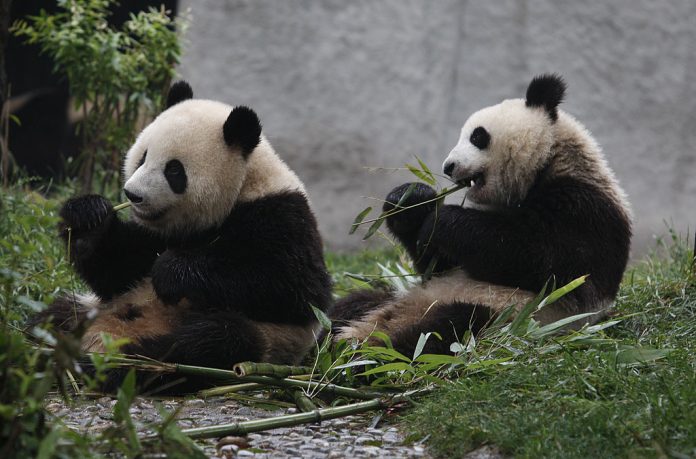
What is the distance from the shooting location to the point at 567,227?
4.45 meters

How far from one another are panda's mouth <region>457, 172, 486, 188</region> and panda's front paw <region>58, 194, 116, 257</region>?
1865 millimetres

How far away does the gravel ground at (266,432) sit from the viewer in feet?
9.90

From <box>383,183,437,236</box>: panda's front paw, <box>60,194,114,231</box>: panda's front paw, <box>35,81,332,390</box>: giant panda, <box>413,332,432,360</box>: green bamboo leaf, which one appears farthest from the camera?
<box>383,183,437,236</box>: panda's front paw

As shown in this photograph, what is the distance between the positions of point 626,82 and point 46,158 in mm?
7709

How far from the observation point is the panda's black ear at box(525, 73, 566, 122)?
4.80 metres

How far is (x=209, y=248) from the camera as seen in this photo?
4.14m

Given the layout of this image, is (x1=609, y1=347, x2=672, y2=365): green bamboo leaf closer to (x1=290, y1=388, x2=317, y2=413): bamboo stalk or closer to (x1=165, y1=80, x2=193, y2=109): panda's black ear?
(x1=290, y1=388, x2=317, y2=413): bamboo stalk

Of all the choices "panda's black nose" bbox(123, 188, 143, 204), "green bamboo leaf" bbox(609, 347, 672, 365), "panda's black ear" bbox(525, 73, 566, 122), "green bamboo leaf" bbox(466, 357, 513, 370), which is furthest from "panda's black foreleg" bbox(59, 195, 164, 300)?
"green bamboo leaf" bbox(609, 347, 672, 365)

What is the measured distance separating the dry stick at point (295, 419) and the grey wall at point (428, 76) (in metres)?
6.35

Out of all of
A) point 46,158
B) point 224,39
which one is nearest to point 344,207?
point 224,39

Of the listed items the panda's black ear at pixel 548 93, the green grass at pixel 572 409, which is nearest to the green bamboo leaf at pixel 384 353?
the green grass at pixel 572 409

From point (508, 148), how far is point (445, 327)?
1.10 m

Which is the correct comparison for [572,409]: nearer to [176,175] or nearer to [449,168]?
[449,168]

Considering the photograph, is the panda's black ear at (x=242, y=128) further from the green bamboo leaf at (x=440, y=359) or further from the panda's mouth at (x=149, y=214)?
the green bamboo leaf at (x=440, y=359)
